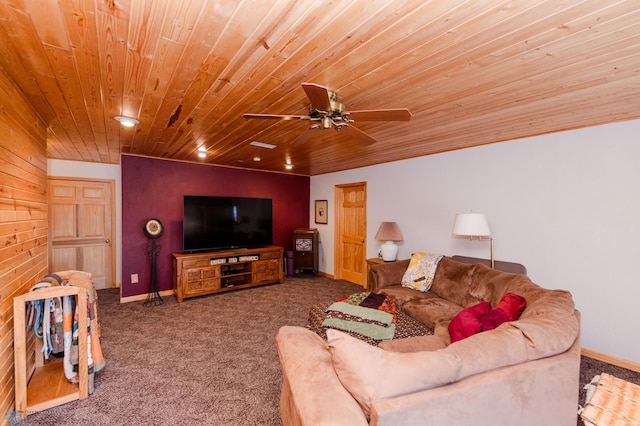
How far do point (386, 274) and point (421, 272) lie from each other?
449mm

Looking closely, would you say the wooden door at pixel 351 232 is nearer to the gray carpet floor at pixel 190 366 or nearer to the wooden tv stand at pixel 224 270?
the wooden tv stand at pixel 224 270

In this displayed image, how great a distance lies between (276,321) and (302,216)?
327cm

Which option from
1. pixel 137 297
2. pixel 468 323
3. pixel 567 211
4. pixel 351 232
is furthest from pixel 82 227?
pixel 567 211

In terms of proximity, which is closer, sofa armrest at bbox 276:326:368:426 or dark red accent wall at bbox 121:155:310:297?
sofa armrest at bbox 276:326:368:426

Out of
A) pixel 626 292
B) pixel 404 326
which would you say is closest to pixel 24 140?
pixel 404 326

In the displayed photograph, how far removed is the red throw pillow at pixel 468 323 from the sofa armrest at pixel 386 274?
1614 mm

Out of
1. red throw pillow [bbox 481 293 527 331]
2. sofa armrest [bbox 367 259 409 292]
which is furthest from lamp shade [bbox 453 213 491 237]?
red throw pillow [bbox 481 293 527 331]

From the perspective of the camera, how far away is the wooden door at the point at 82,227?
470 cm

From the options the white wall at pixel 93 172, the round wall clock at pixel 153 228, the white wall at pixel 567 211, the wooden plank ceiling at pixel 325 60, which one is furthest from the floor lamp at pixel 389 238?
the white wall at pixel 93 172

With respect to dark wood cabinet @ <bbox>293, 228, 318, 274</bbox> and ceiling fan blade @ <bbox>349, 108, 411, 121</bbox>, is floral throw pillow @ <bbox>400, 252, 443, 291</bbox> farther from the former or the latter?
dark wood cabinet @ <bbox>293, 228, 318, 274</bbox>

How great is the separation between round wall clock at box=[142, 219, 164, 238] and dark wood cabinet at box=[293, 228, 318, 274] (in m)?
2.56

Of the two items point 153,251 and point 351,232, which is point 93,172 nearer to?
point 153,251

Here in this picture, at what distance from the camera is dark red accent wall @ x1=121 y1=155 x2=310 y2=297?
14.7 ft

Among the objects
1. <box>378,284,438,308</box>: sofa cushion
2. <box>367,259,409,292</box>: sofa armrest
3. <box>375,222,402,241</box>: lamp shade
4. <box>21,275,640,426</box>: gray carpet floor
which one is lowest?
<box>21,275,640,426</box>: gray carpet floor
